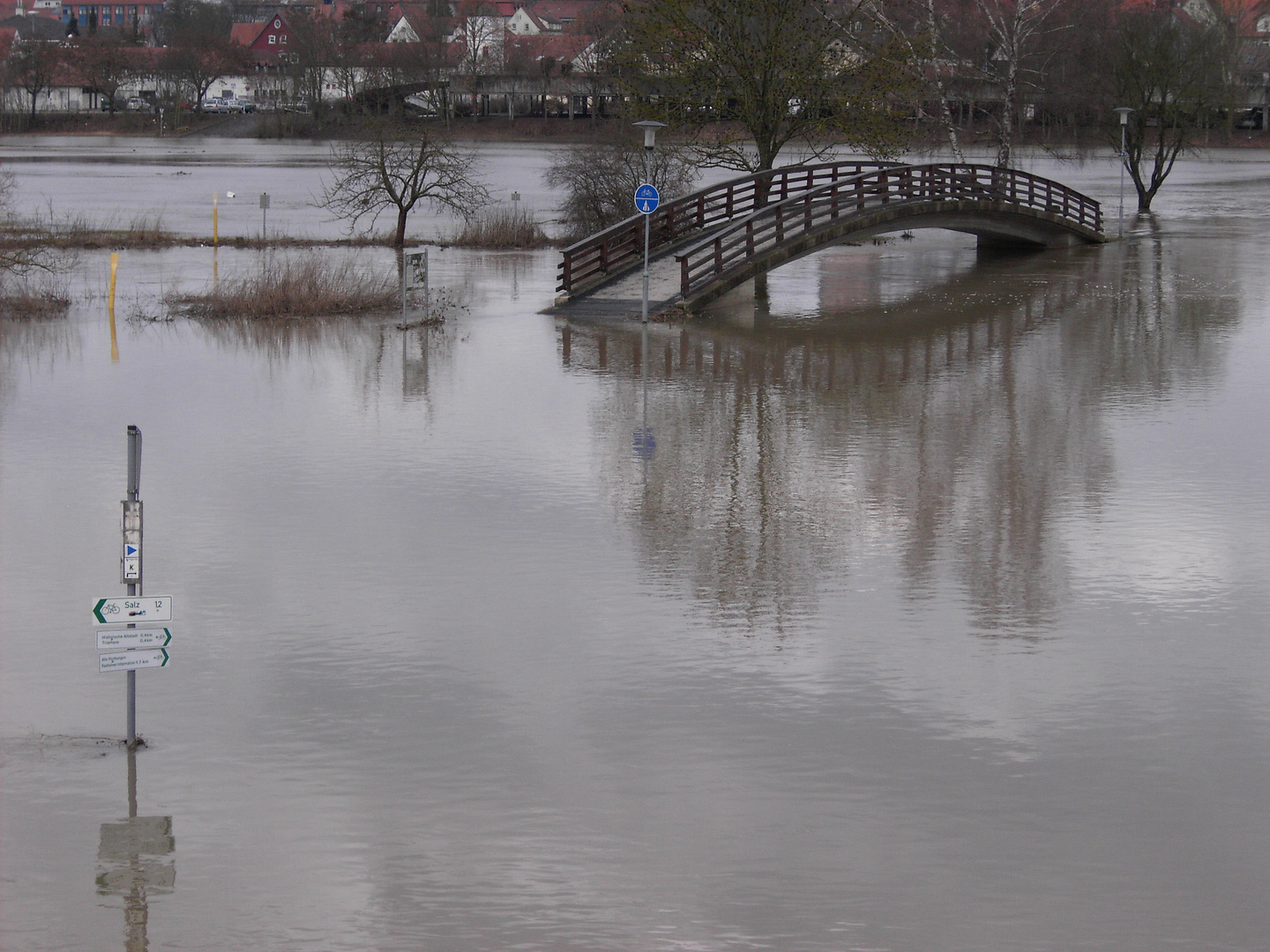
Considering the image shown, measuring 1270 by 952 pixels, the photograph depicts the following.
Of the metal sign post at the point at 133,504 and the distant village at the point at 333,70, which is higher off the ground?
the distant village at the point at 333,70

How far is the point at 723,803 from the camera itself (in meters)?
9.11

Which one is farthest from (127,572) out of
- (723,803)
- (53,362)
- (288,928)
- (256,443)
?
(53,362)

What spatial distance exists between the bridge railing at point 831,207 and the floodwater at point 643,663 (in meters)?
8.24

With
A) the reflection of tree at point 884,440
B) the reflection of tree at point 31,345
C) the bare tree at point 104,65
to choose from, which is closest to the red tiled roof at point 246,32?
the bare tree at point 104,65

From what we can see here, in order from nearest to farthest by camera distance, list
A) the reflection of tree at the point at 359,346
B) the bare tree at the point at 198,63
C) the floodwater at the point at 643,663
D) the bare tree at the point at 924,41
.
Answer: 1. the floodwater at the point at 643,663
2. the reflection of tree at the point at 359,346
3. the bare tree at the point at 924,41
4. the bare tree at the point at 198,63

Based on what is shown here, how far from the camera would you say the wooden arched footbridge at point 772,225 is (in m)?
31.1

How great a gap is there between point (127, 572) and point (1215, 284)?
3119 centimetres

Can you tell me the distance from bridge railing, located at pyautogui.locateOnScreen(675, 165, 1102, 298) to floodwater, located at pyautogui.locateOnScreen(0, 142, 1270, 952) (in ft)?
27.0

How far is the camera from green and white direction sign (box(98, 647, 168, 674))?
356 inches

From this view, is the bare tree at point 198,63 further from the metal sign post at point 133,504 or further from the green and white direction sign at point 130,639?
the green and white direction sign at point 130,639

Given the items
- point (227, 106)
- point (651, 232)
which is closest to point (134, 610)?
point (651, 232)

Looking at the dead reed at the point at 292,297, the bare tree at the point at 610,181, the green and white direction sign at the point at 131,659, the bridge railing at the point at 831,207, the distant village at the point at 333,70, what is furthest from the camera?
the distant village at the point at 333,70

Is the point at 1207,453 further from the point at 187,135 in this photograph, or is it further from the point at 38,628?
the point at 187,135

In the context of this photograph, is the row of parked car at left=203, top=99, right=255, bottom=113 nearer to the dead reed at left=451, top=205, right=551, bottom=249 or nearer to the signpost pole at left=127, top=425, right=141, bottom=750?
the dead reed at left=451, top=205, right=551, bottom=249
